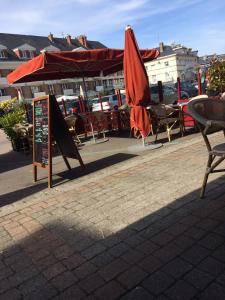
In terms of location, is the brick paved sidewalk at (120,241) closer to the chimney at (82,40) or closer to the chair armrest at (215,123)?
the chair armrest at (215,123)

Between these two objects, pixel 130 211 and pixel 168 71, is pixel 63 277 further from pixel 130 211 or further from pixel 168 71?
pixel 168 71

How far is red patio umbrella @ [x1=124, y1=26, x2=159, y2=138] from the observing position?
23.8 ft

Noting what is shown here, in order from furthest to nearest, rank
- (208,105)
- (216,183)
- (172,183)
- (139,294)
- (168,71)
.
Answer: (168,71), (172,183), (216,183), (208,105), (139,294)

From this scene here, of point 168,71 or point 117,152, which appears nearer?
point 117,152

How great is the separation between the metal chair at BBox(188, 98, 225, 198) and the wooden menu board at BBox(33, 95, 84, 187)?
2721 millimetres

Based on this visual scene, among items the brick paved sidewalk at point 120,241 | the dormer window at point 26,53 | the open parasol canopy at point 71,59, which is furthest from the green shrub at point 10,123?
the dormer window at point 26,53

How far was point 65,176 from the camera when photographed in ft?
21.0

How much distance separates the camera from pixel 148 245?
3.20m

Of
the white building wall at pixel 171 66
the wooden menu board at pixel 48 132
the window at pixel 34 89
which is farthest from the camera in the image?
the white building wall at pixel 171 66

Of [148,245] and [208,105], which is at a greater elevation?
[208,105]

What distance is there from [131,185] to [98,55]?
4.15 metres

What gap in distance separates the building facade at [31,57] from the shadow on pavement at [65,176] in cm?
3929

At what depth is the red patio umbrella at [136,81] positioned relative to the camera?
7258mm

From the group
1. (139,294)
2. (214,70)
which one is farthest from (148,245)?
(214,70)
